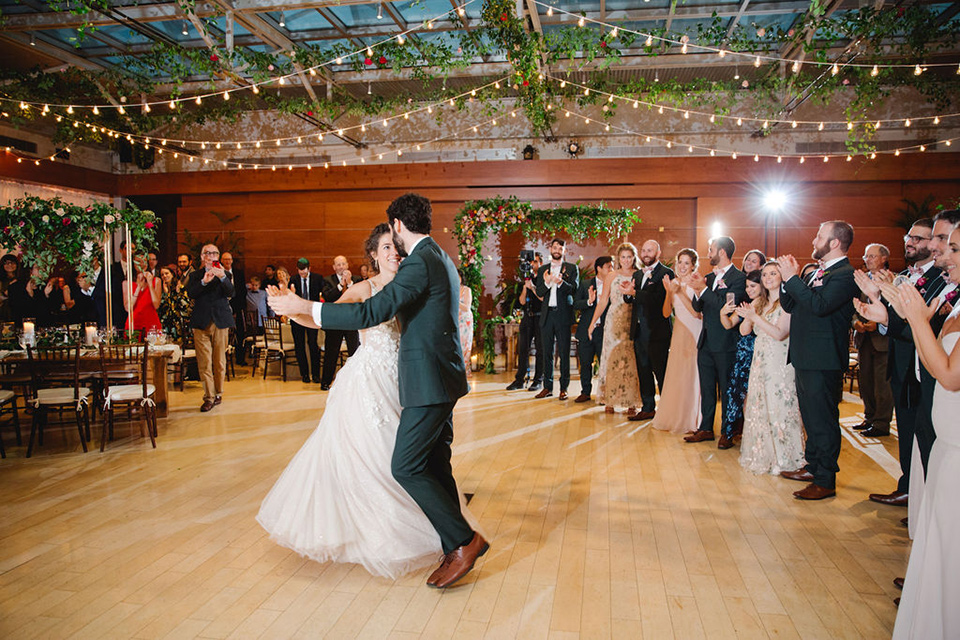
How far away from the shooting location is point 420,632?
246cm

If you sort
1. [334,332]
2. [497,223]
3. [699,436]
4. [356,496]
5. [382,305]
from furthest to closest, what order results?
[497,223] < [334,332] < [699,436] < [356,496] < [382,305]

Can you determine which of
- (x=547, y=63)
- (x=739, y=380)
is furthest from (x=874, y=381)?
(x=547, y=63)

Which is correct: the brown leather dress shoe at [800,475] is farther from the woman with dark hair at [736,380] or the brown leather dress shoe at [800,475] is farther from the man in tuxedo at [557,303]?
the man in tuxedo at [557,303]

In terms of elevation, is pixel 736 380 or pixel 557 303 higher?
pixel 557 303

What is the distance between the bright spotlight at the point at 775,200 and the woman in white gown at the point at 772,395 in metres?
7.10

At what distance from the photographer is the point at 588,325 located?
23.8 feet

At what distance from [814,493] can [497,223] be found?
619 cm

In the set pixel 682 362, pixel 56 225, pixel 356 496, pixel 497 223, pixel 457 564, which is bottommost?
pixel 457 564

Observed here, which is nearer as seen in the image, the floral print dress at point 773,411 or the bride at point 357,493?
the bride at point 357,493

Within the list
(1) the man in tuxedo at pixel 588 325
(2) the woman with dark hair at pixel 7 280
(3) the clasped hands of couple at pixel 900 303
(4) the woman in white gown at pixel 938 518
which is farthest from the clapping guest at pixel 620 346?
(2) the woman with dark hair at pixel 7 280

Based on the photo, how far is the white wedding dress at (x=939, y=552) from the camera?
6.41 feet

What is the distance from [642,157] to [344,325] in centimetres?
985

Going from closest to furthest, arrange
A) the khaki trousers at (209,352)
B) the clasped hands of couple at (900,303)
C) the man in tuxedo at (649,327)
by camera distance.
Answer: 1. the clasped hands of couple at (900,303)
2. the man in tuxedo at (649,327)
3. the khaki trousers at (209,352)

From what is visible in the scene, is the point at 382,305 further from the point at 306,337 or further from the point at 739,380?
the point at 306,337
